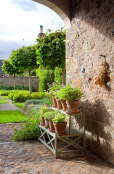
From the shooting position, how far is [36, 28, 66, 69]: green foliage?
6.89 m

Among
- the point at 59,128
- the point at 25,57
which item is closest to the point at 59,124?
the point at 59,128

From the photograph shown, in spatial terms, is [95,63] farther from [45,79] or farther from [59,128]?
[45,79]

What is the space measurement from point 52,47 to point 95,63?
12.1 feet

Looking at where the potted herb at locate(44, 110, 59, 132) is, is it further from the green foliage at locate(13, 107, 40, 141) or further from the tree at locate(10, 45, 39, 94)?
the tree at locate(10, 45, 39, 94)

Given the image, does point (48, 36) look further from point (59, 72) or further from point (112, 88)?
point (59, 72)

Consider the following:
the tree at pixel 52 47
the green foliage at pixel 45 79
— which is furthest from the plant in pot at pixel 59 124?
the green foliage at pixel 45 79

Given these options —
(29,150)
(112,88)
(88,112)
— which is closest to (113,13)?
(112,88)

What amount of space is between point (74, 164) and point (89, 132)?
73cm

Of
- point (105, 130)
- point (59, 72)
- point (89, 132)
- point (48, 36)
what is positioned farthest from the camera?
point (59, 72)

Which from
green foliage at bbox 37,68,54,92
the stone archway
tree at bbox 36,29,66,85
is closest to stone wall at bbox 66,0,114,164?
the stone archway

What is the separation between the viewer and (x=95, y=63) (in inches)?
136

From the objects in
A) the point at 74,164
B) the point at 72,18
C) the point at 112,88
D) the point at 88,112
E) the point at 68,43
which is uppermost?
the point at 72,18

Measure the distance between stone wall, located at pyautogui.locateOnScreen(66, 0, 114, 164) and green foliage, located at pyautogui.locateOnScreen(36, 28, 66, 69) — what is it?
2689 mm

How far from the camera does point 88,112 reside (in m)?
3.66
